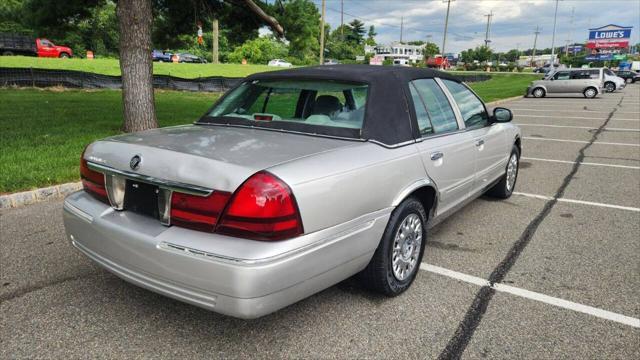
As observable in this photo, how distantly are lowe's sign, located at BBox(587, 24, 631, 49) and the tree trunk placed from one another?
7630 cm

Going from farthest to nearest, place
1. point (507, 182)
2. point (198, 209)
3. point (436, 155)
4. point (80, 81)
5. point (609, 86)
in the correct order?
1. point (609, 86)
2. point (80, 81)
3. point (507, 182)
4. point (436, 155)
5. point (198, 209)

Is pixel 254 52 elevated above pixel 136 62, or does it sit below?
above

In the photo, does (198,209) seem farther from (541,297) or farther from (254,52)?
(254,52)

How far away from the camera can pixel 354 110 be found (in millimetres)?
3176

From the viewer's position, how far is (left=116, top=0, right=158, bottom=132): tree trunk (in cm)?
774

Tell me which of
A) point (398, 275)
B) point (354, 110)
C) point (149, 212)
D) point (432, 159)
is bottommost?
point (398, 275)

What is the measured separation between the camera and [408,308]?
300cm

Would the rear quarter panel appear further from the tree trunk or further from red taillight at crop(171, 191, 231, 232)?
the tree trunk

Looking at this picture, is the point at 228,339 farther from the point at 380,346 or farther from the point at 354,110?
the point at 354,110

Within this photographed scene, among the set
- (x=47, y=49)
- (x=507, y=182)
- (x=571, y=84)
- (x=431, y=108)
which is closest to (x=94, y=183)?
(x=431, y=108)

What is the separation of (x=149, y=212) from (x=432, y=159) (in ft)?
6.46

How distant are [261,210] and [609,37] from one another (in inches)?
3196

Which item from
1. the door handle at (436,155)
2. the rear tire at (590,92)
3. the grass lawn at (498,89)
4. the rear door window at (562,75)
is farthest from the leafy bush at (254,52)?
the door handle at (436,155)

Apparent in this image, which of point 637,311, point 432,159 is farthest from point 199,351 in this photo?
point 637,311
